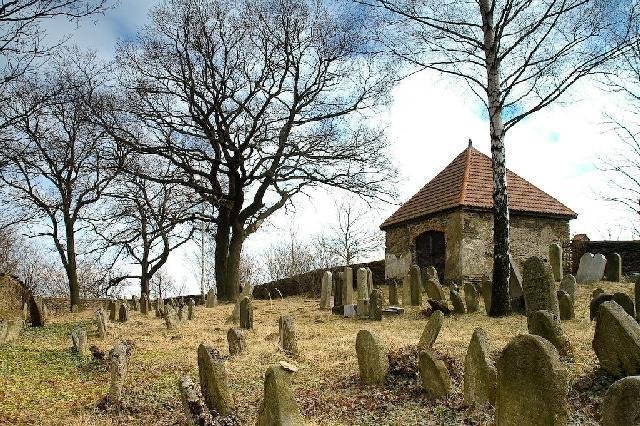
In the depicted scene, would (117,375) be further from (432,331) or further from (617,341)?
(617,341)

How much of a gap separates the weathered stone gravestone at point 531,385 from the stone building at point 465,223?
14312 millimetres

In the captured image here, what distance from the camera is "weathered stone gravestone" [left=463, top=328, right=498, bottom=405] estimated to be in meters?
5.02

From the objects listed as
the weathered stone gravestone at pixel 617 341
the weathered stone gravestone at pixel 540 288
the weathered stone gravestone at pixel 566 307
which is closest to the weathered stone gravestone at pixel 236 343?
the weathered stone gravestone at pixel 540 288

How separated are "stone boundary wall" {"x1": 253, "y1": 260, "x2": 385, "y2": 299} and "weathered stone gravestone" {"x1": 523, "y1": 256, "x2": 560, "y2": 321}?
12.3m

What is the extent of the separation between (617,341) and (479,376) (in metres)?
1.40

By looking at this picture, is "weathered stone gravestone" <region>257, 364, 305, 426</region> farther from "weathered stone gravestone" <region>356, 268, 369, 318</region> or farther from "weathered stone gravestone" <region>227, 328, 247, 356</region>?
"weathered stone gravestone" <region>356, 268, 369, 318</region>

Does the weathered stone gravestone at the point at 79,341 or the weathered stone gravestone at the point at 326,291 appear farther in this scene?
the weathered stone gravestone at the point at 326,291

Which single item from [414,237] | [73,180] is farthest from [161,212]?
[414,237]

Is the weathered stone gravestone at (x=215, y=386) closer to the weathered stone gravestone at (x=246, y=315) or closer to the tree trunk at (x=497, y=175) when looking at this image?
the weathered stone gravestone at (x=246, y=315)

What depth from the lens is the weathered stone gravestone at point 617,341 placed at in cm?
511

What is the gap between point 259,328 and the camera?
1107 cm

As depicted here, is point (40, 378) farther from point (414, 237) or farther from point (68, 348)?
point (414, 237)

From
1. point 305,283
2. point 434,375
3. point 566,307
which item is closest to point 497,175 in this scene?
point 566,307

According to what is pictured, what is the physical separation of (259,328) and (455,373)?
5864 millimetres
